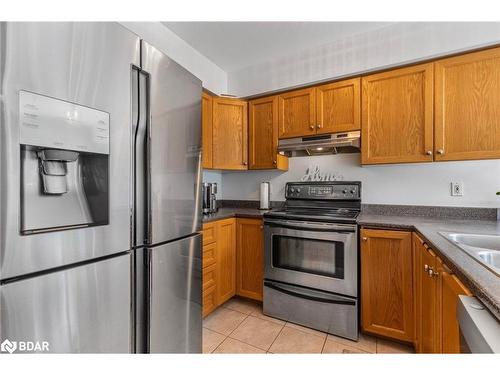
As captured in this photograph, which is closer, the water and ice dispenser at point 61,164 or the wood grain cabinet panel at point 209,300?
the water and ice dispenser at point 61,164

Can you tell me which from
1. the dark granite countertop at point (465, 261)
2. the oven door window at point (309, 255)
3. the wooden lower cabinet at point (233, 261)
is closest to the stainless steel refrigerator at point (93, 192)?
the wooden lower cabinet at point (233, 261)

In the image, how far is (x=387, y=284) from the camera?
166 cm

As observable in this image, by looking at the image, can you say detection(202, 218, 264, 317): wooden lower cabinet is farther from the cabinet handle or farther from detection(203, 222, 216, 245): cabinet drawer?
the cabinet handle

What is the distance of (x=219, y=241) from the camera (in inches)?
82.7

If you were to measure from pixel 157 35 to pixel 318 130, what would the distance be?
1.56 metres

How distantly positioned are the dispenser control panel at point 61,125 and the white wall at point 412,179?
79.4 inches

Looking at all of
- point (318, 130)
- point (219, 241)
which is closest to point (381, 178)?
point (318, 130)

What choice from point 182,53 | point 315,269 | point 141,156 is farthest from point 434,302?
point 182,53

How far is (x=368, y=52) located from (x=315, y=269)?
6.09 feet

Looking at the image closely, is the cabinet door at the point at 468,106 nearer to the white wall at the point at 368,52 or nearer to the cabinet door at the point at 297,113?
the white wall at the point at 368,52

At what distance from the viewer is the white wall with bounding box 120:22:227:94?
5.84ft

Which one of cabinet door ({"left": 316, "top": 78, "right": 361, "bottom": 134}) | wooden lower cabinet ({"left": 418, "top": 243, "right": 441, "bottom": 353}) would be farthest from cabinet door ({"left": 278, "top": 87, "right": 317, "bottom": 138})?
wooden lower cabinet ({"left": 418, "top": 243, "right": 441, "bottom": 353})

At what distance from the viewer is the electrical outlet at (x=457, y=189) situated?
193 centimetres
